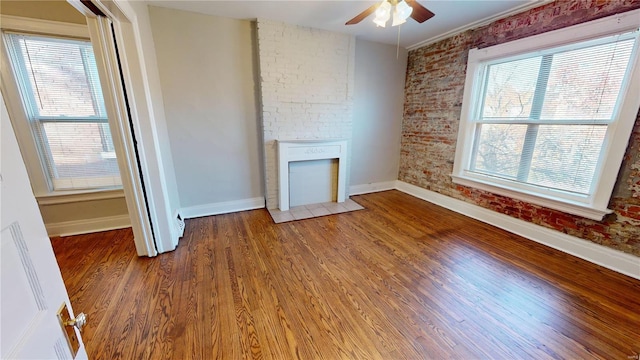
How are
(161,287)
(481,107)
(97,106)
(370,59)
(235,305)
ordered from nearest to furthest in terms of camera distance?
(235,305) < (161,287) < (97,106) < (481,107) < (370,59)

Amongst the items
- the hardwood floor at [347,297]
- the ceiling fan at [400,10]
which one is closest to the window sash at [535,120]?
the hardwood floor at [347,297]

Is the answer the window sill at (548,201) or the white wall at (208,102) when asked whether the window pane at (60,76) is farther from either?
the window sill at (548,201)

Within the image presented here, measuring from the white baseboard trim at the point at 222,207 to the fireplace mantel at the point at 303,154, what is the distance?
40 centimetres

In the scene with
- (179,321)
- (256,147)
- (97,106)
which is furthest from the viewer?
(256,147)

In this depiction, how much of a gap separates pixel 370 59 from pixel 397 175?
6.85 ft

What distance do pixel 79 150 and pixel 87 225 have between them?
86cm

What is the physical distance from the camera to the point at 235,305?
69.0 inches

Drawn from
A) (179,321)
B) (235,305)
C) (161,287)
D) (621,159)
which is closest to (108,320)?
(161,287)

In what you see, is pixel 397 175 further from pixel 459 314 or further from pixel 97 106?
pixel 97 106

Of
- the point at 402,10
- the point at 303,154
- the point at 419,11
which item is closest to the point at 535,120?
the point at 419,11

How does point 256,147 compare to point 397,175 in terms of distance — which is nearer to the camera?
point 256,147

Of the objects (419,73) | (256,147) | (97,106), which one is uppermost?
(419,73)

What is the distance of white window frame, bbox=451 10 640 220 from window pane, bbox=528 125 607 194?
0.22 feet

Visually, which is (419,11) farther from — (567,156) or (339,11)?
(567,156)
